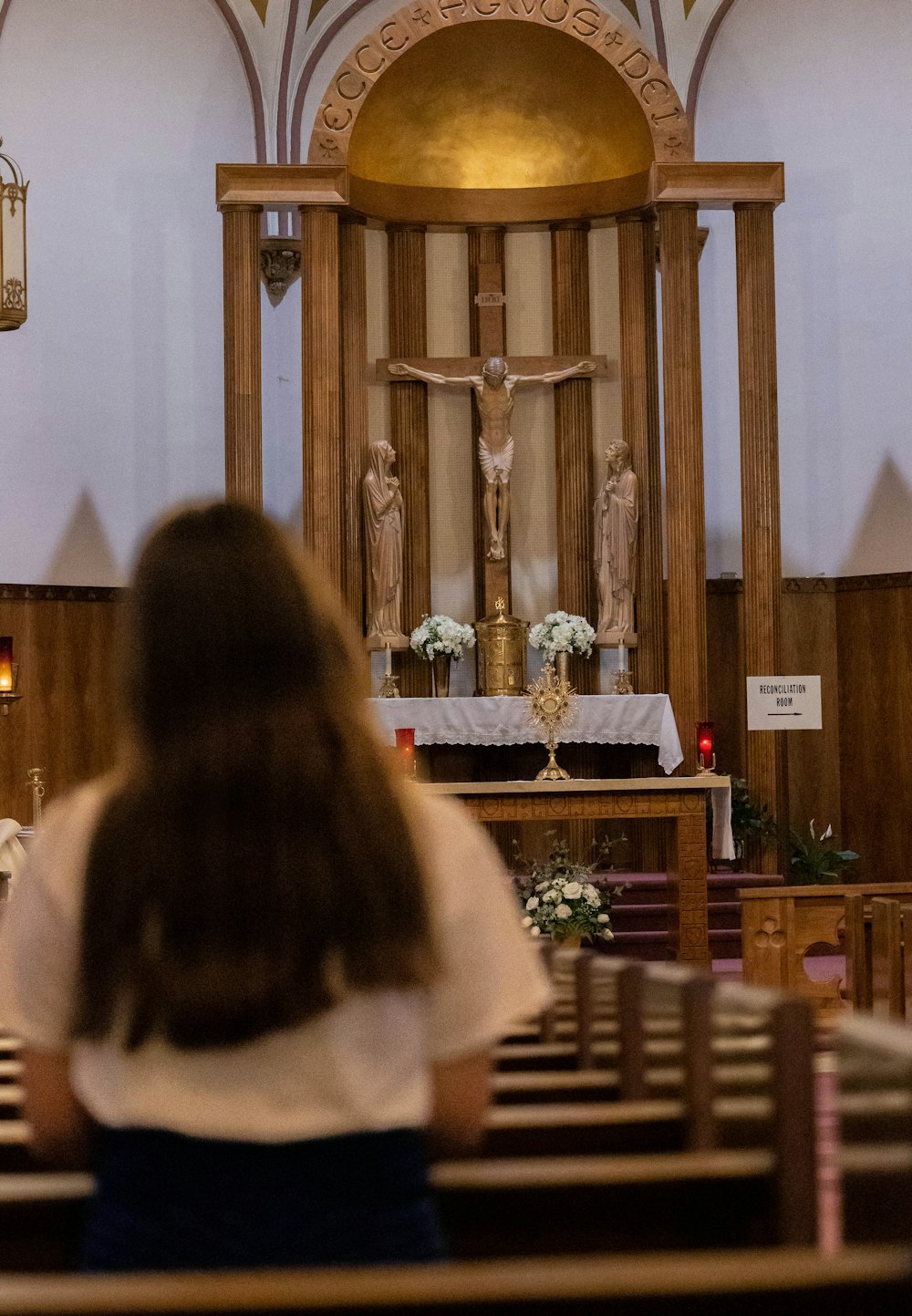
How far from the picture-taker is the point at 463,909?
1.79 metres

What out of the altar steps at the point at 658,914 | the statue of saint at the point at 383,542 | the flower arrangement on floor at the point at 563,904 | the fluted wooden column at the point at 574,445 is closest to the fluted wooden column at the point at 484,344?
the fluted wooden column at the point at 574,445

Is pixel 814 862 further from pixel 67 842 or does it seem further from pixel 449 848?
pixel 67 842

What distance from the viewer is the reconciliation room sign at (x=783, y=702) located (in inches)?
467

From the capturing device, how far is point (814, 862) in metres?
12.8

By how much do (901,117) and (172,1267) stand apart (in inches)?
560

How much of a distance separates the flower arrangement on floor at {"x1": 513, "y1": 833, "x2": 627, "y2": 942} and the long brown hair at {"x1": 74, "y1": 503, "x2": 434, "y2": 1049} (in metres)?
7.51

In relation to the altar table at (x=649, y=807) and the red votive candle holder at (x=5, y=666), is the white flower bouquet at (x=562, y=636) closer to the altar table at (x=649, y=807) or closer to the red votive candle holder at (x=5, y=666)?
the altar table at (x=649, y=807)

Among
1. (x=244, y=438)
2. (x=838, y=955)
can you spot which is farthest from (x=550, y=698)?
(x=244, y=438)

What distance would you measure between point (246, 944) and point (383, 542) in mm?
11108

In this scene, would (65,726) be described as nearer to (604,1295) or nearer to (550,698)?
(550,698)

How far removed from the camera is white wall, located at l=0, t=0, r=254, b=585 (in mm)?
13367

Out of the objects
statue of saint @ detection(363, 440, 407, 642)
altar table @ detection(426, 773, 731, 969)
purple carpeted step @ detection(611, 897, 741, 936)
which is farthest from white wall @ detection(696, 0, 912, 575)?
altar table @ detection(426, 773, 731, 969)

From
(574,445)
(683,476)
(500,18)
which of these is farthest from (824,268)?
Result: (500,18)

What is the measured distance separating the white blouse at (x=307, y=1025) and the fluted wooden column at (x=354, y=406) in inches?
429
